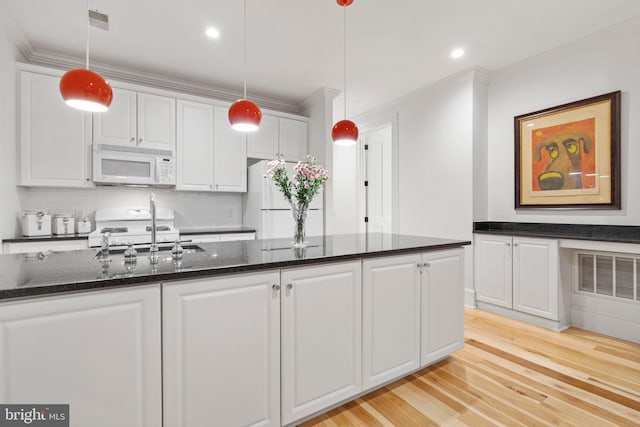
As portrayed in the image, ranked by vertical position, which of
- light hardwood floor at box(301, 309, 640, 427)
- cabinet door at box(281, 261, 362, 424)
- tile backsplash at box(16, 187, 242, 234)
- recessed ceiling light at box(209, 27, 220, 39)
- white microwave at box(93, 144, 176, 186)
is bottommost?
light hardwood floor at box(301, 309, 640, 427)

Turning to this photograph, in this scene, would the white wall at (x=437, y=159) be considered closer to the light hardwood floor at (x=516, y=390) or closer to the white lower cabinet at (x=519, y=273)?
the white lower cabinet at (x=519, y=273)

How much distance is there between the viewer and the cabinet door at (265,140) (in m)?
4.16

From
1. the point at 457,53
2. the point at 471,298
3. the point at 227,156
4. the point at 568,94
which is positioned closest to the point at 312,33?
the point at 457,53

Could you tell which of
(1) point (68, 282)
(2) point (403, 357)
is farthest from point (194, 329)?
(2) point (403, 357)

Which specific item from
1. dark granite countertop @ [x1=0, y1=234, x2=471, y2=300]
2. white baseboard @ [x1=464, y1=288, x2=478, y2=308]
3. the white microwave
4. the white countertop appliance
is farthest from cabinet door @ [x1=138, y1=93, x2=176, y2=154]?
white baseboard @ [x1=464, y1=288, x2=478, y2=308]

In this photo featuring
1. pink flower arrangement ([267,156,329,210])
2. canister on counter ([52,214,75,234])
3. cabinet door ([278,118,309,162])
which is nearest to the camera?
pink flower arrangement ([267,156,329,210])

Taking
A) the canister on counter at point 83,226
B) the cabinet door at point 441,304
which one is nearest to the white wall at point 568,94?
the cabinet door at point 441,304

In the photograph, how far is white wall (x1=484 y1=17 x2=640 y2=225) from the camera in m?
2.73

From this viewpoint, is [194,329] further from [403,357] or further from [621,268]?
[621,268]

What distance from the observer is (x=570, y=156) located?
311 cm

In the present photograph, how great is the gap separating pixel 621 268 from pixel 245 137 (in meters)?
4.24

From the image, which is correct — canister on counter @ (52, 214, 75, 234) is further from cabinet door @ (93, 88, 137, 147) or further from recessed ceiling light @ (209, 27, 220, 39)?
recessed ceiling light @ (209, 27, 220, 39)

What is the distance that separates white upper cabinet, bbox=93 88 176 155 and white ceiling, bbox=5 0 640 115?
39 cm

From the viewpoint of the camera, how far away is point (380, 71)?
3697 mm
